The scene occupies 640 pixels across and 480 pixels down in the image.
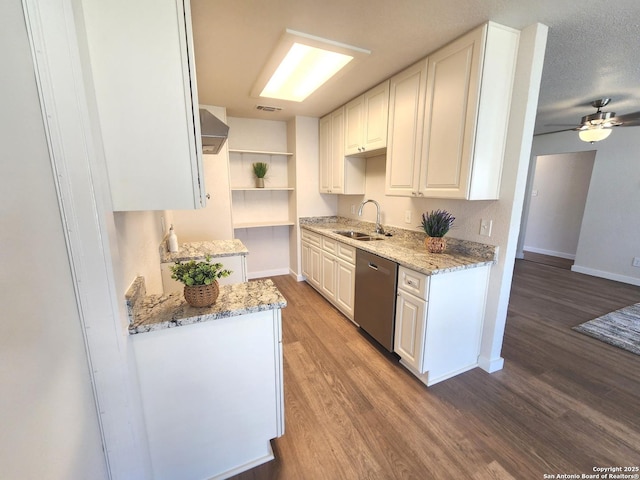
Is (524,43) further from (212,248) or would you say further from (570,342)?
(212,248)

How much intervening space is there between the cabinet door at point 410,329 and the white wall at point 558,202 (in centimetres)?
465

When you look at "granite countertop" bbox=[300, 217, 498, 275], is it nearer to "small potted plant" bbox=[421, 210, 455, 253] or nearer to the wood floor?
"small potted plant" bbox=[421, 210, 455, 253]

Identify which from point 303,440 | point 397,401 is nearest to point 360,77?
point 397,401

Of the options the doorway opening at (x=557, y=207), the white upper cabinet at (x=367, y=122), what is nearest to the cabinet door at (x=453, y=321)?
the white upper cabinet at (x=367, y=122)

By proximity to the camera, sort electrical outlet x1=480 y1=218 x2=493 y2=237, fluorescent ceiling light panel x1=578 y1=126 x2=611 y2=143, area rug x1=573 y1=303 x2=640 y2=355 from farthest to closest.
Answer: fluorescent ceiling light panel x1=578 y1=126 x2=611 y2=143, area rug x1=573 y1=303 x2=640 y2=355, electrical outlet x1=480 y1=218 x2=493 y2=237

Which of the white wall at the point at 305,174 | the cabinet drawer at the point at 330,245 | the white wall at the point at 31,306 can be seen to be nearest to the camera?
the white wall at the point at 31,306

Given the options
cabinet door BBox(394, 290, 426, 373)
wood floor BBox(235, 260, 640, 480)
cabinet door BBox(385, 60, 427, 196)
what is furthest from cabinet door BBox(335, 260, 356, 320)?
cabinet door BBox(385, 60, 427, 196)

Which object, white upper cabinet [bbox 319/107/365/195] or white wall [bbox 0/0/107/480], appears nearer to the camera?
white wall [bbox 0/0/107/480]

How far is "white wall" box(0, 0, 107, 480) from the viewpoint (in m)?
0.61

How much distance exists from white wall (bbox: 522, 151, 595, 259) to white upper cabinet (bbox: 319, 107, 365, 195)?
12.5ft

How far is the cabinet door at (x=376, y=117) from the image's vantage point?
2.54 m

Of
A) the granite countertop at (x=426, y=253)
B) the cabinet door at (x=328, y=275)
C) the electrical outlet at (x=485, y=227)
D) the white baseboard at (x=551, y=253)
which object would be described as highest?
the electrical outlet at (x=485, y=227)

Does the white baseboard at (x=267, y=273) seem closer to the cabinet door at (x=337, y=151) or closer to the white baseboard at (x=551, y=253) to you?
the cabinet door at (x=337, y=151)

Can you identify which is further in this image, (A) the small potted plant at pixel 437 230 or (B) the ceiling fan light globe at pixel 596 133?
(B) the ceiling fan light globe at pixel 596 133
